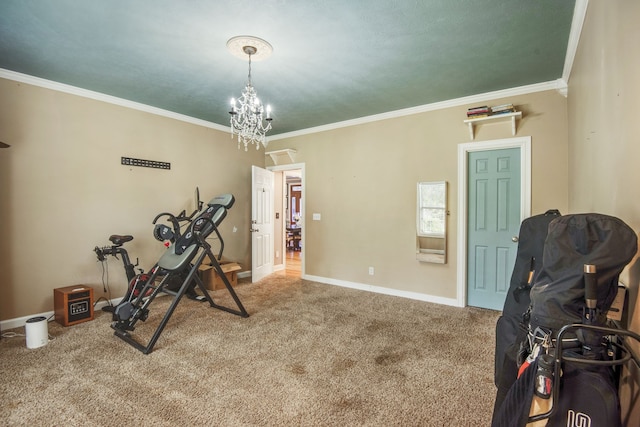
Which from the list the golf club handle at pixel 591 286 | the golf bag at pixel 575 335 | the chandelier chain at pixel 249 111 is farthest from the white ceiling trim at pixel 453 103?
the golf club handle at pixel 591 286

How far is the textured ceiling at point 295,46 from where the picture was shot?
7.09ft

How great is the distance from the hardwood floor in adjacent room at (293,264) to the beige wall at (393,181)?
0.59 meters

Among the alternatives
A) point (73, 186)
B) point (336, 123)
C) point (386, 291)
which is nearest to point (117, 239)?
point (73, 186)

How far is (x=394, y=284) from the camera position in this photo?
448cm

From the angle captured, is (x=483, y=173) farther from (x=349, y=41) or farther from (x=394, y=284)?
(x=349, y=41)

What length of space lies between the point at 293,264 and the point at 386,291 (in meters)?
2.88

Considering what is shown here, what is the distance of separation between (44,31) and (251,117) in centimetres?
176

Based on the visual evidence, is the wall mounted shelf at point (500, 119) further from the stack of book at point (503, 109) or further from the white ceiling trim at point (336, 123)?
the white ceiling trim at point (336, 123)

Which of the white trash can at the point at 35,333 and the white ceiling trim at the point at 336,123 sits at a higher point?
the white ceiling trim at the point at 336,123

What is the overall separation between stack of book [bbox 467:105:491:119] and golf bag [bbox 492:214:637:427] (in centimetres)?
303

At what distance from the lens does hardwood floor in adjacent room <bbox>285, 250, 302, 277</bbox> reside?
594cm

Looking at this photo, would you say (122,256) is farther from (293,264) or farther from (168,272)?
(293,264)

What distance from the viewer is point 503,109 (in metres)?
3.48

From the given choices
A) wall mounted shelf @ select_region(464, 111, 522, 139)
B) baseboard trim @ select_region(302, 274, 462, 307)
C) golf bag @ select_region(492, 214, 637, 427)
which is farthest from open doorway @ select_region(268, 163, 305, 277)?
golf bag @ select_region(492, 214, 637, 427)
